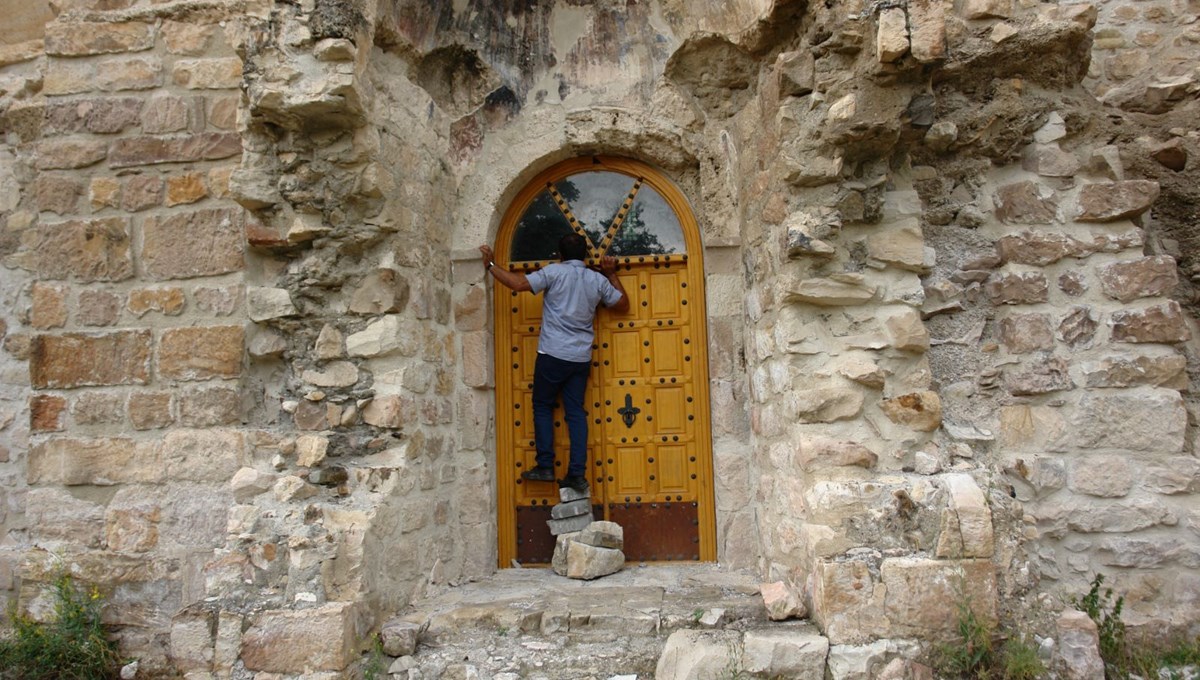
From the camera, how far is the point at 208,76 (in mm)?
4078

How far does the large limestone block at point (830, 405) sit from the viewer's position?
10.8ft

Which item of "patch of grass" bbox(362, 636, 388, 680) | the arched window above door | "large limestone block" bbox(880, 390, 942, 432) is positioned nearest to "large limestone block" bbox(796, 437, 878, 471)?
"large limestone block" bbox(880, 390, 942, 432)

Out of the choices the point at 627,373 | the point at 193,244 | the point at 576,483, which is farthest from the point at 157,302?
the point at 627,373

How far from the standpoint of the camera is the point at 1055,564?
3432 mm

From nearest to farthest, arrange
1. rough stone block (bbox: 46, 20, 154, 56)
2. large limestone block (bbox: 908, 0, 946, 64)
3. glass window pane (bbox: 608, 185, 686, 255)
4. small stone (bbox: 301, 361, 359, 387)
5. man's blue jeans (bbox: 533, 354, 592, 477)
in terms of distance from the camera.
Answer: large limestone block (bbox: 908, 0, 946, 64)
small stone (bbox: 301, 361, 359, 387)
rough stone block (bbox: 46, 20, 154, 56)
man's blue jeans (bbox: 533, 354, 592, 477)
glass window pane (bbox: 608, 185, 686, 255)

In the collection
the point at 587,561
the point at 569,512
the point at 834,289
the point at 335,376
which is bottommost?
the point at 587,561

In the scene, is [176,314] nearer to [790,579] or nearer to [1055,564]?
[790,579]

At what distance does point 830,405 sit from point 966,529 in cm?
67

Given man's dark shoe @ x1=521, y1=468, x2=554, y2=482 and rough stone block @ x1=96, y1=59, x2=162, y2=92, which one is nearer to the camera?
rough stone block @ x1=96, y1=59, x2=162, y2=92

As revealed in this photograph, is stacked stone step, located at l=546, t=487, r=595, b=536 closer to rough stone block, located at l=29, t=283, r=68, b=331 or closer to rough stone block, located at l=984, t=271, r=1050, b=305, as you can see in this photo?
rough stone block, located at l=984, t=271, r=1050, b=305

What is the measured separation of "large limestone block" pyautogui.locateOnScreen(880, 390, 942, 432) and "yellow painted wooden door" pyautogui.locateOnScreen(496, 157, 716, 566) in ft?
4.05

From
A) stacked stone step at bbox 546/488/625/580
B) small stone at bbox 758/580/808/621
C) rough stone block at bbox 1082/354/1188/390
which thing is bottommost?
small stone at bbox 758/580/808/621

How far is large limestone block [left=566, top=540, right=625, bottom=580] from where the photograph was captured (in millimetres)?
4020

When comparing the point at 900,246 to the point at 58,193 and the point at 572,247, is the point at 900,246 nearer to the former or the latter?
the point at 572,247
